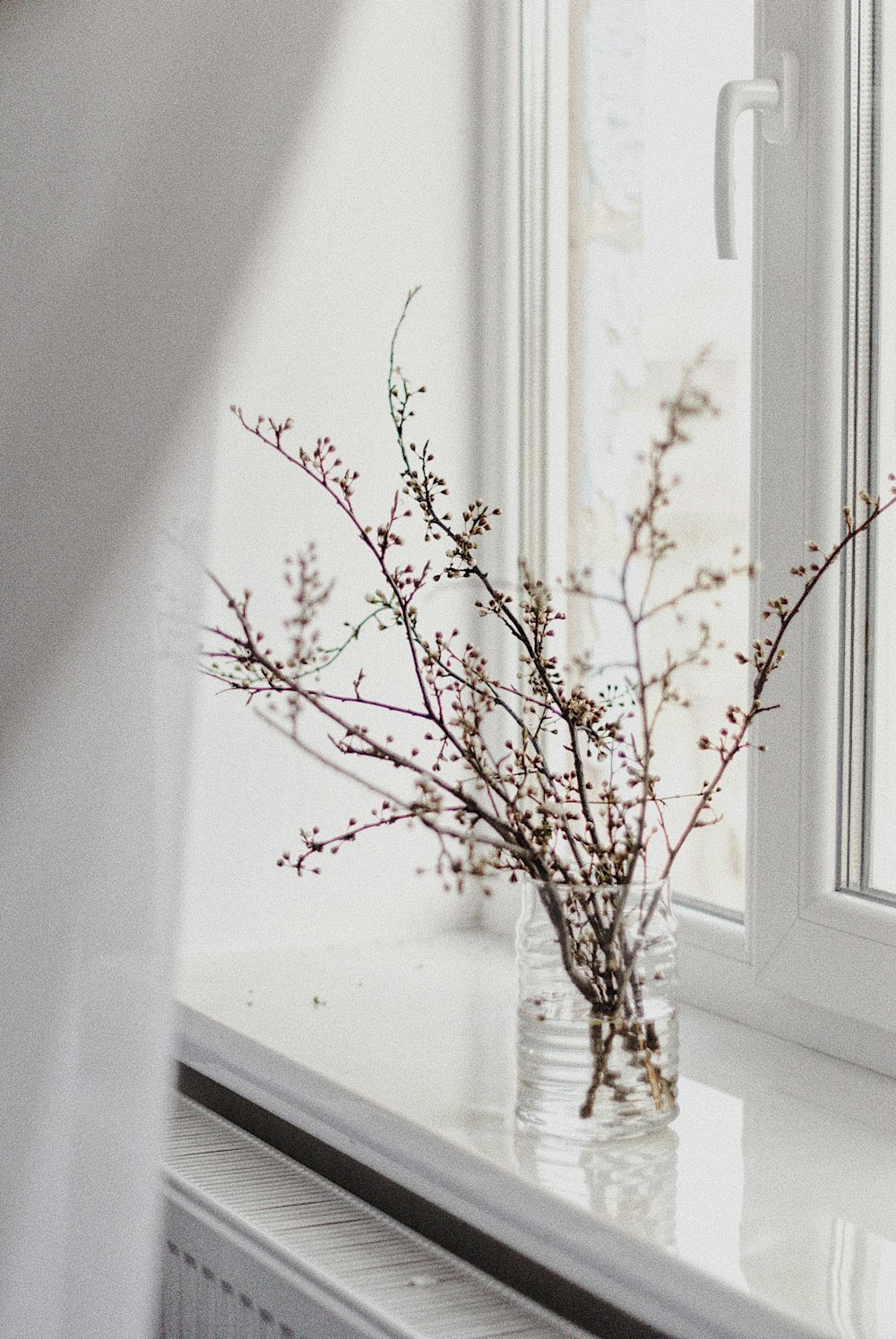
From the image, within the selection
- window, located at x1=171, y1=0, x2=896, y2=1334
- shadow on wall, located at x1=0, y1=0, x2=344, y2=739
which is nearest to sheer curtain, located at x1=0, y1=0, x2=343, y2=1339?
shadow on wall, located at x1=0, y1=0, x2=344, y2=739

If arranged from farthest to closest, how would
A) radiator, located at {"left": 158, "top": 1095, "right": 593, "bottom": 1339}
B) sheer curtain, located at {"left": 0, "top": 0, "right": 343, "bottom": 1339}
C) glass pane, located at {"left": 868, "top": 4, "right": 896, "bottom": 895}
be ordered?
glass pane, located at {"left": 868, "top": 4, "right": 896, "bottom": 895}
radiator, located at {"left": 158, "top": 1095, "right": 593, "bottom": 1339}
sheer curtain, located at {"left": 0, "top": 0, "right": 343, "bottom": 1339}

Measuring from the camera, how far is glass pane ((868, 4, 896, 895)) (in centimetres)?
101

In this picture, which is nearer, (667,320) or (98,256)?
(98,256)

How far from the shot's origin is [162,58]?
30.1 inches

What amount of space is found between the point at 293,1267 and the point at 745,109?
0.79 metres

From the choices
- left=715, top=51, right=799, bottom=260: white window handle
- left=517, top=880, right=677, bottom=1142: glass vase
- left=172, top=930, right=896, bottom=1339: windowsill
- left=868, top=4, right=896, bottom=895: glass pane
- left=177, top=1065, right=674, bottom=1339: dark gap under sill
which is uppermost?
left=715, top=51, right=799, bottom=260: white window handle

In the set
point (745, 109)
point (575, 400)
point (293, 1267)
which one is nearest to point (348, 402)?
point (575, 400)

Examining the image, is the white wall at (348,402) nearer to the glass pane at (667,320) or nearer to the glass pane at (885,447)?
the glass pane at (667,320)

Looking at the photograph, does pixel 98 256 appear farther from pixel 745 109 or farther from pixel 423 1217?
pixel 423 1217

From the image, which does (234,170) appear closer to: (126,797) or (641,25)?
(126,797)

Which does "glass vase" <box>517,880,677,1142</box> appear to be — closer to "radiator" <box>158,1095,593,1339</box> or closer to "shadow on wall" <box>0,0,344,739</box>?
"radiator" <box>158,1095,593,1339</box>

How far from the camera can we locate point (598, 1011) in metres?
0.88

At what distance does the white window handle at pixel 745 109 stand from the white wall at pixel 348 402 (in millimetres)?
369

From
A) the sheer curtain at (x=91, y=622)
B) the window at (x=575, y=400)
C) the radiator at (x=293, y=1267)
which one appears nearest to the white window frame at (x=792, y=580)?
the window at (x=575, y=400)
